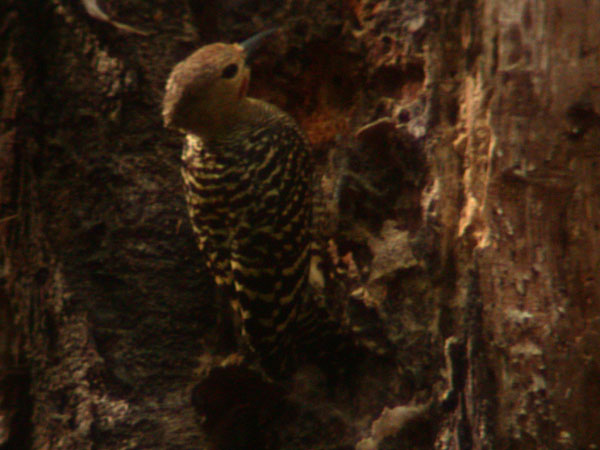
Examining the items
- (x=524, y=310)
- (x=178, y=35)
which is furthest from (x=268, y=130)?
(x=524, y=310)

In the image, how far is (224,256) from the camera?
97.7 inches

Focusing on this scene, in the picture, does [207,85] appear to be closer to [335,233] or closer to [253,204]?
[253,204]

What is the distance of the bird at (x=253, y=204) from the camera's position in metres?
2.43

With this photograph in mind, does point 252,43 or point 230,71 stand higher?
point 252,43

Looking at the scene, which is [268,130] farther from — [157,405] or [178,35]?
[157,405]

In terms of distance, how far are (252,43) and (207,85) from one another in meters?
0.23

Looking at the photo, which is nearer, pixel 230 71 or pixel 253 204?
pixel 230 71

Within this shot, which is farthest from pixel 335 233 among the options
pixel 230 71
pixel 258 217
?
pixel 230 71

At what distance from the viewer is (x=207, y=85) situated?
2.35 m

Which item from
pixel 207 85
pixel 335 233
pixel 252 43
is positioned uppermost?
pixel 252 43

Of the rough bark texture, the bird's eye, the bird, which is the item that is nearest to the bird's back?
the bird

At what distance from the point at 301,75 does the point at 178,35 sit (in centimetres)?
50

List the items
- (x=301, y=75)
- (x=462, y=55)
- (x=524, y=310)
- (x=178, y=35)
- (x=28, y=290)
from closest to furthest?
(x=524, y=310) < (x=462, y=55) < (x=28, y=290) < (x=178, y=35) < (x=301, y=75)

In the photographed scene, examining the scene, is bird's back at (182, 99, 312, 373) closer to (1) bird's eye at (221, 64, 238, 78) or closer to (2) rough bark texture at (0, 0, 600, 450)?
(2) rough bark texture at (0, 0, 600, 450)
